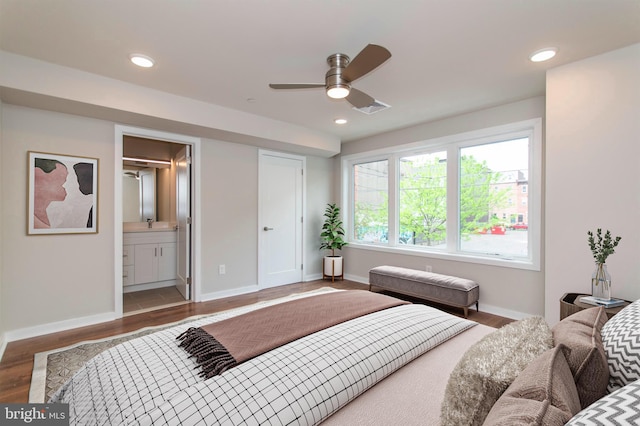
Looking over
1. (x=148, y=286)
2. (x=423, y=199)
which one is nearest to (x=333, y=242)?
(x=423, y=199)

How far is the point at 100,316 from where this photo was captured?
10.5ft

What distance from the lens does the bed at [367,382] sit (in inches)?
28.4

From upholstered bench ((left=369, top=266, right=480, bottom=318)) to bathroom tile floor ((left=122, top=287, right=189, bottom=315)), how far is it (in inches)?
106

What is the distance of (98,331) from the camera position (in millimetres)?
2965

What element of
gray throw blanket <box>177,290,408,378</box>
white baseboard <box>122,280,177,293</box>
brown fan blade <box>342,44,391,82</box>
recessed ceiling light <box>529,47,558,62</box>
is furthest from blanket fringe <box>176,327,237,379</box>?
white baseboard <box>122,280,177,293</box>

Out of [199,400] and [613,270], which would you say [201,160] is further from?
[613,270]

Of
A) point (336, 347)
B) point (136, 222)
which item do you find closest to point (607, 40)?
point (336, 347)

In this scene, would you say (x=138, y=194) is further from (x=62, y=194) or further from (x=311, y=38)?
(x=311, y=38)

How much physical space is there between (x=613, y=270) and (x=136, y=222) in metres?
6.41

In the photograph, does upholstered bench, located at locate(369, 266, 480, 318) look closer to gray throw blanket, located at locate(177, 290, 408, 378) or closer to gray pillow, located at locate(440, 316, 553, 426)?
gray throw blanket, located at locate(177, 290, 408, 378)

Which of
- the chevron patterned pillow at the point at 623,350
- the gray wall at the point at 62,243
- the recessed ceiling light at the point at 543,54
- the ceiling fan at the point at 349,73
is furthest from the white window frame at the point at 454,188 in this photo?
the chevron patterned pillow at the point at 623,350

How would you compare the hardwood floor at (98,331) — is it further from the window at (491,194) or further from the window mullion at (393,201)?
the window mullion at (393,201)

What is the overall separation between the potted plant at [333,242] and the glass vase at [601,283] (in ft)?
11.0

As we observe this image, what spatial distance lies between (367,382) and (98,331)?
3092 mm
